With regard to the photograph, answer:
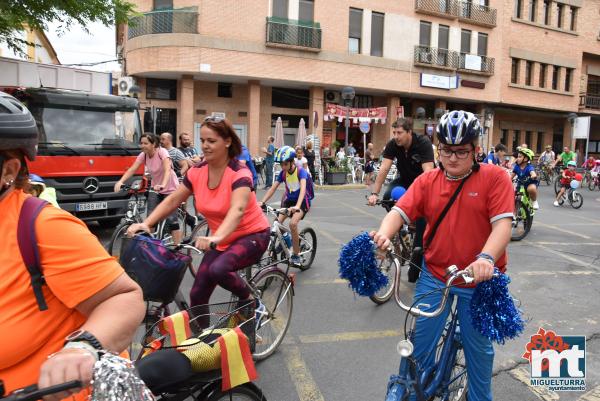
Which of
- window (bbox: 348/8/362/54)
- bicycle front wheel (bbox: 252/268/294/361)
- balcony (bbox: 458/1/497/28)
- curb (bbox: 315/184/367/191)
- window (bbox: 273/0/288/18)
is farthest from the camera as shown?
balcony (bbox: 458/1/497/28)

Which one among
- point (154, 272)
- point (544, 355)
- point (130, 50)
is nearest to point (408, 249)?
point (544, 355)

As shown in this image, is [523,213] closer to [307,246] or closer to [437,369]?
[307,246]

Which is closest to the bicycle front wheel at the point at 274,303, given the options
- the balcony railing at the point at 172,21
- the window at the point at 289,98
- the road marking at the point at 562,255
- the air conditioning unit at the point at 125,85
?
the road marking at the point at 562,255

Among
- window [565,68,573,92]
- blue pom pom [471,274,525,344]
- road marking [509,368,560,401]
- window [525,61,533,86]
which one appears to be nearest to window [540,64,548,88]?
window [525,61,533,86]

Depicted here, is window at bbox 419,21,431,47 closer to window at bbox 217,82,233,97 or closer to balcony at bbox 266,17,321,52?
balcony at bbox 266,17,321,52

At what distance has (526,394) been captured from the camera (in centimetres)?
353

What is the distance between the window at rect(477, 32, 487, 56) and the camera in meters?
31.7

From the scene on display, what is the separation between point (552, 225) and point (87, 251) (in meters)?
11.8

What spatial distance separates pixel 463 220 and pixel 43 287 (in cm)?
206

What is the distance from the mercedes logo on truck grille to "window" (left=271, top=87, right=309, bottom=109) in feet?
65.4

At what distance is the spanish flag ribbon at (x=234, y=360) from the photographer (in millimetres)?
2186

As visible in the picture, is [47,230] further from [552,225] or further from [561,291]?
[552,225]

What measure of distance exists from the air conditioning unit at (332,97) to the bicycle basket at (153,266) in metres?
26.0

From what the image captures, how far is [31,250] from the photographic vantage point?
1.39 m
